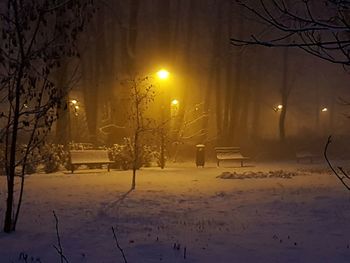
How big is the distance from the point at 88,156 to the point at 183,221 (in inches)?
428

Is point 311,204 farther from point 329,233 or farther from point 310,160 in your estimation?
point 310,160

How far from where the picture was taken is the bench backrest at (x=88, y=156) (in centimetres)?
1909

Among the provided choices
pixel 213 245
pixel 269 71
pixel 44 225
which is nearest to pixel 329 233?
pixel 213 245


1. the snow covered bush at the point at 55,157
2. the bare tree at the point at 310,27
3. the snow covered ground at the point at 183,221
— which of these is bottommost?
the snow covered ground at the point at 183,221

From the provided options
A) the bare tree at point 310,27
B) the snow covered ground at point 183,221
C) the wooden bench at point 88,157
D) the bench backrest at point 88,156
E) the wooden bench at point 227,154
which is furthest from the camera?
the wooden bench at point 227,154

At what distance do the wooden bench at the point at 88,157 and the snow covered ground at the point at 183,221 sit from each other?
3.30 metres

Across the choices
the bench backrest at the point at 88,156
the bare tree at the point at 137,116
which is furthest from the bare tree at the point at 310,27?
the bench backrest at the point at 88,156

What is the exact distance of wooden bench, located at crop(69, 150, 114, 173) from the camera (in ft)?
62.1

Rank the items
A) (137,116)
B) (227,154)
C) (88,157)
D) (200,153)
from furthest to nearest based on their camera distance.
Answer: (227,154)
(200,153)
(88,157)
(137,116)

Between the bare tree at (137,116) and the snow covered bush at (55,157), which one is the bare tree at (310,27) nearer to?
the bare tree at (137,116)

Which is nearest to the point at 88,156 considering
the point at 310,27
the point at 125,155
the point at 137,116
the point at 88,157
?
the point at 88,157

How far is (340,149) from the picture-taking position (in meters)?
36.6

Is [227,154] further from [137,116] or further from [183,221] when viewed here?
[183,221]

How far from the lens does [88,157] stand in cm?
1948
